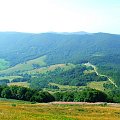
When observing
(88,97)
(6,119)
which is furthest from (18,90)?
(6,119)

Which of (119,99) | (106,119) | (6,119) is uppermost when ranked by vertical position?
(6,119)

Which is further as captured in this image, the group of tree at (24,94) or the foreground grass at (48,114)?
the group of tree at (24,94)

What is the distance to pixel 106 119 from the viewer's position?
40.2m

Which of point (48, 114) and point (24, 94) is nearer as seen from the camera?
point (48, 114)

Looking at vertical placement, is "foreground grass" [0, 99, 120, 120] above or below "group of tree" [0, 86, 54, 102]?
above

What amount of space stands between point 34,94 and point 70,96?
55.6ft

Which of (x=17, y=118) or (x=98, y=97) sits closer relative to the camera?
(x=17, y=118)

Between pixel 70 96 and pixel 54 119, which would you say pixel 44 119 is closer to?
pixel 54 119

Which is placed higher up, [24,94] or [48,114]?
[48,114]

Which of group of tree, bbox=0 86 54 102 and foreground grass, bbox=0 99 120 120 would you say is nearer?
foreground grass, bbox=0 99 120 120

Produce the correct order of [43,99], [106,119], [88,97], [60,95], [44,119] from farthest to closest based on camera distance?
[60,95], [88,97], [43,99], [106,119], [44,119]

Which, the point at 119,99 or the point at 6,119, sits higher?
the point at 6,119

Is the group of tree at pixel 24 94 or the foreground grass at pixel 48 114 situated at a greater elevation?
the foreground grass at pixel 48 114

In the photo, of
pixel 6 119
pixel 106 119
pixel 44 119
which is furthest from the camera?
pixel 106 119
